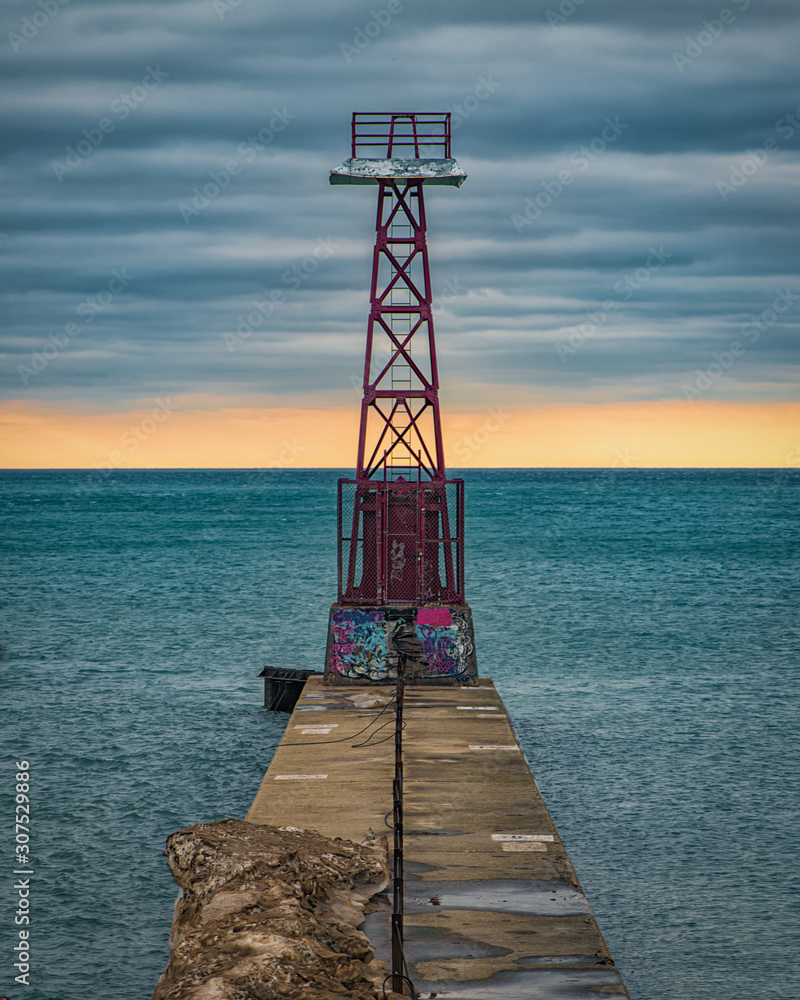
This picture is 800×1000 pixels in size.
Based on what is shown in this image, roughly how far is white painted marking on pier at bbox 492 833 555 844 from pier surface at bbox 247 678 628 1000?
24 millimetres

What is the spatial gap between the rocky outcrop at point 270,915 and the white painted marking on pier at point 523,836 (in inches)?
65.6

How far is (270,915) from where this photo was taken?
971 cm

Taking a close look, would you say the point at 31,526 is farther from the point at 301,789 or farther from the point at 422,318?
the point at 301,789

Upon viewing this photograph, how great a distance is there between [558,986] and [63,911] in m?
7.99

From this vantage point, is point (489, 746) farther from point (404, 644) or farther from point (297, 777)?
point (404, 644)

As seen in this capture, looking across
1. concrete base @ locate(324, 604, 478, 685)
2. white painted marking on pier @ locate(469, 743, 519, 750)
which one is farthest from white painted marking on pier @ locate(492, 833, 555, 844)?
concrete base @ locate(324, 604, 478, 685)

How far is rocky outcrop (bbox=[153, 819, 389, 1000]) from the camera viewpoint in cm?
862

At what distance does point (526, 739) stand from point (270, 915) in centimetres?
1451

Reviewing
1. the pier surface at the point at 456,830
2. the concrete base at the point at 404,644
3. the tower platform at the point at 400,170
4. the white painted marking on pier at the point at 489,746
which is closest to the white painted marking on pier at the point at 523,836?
the pier surface at the point at 456,830

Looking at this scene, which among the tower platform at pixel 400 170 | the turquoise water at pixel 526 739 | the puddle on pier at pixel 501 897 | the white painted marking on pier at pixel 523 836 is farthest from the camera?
the tower platform at pixel 400 170

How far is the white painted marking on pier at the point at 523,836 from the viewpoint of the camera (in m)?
12.9

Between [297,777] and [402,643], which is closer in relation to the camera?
[297,777]

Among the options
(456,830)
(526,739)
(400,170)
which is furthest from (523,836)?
(400,170)

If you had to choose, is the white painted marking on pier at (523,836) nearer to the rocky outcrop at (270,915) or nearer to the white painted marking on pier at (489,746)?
the rocky outcrop at (270,915)
